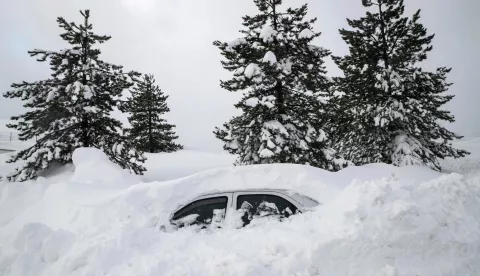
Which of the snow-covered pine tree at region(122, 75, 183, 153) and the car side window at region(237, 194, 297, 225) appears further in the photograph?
the snow-covered pine tree at region(122, 75, 183, 153)

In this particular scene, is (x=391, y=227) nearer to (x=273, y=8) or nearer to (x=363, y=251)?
(x=363, y=251)

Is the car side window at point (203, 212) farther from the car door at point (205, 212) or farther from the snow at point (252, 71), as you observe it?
the snow at point (252, 71)

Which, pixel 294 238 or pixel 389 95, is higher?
pixel 389 95

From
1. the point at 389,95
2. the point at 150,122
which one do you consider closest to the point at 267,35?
the point at 389,95

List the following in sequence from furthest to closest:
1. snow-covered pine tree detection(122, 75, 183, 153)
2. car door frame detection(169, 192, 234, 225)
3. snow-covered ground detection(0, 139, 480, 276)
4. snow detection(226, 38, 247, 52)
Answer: snow-covered pine tree detection(122, 75, 183, 153) < snow detection(226, 38, 247, 52) < car door frame detection(169, 192, 234, 225) < snow-covered ground detection(0, 139, 480, 276)

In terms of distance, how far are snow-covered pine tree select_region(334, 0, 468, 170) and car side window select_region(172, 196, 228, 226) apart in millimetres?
11277

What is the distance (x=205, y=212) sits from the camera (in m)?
4.57

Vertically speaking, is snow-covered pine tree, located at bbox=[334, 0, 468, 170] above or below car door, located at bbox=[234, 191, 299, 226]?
above

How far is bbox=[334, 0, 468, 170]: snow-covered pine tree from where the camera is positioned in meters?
13.7

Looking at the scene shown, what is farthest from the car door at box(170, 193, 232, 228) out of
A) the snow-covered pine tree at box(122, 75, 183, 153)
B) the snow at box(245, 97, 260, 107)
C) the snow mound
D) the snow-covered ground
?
the snow-covered pine tree at box(122, 75, 183, 153)

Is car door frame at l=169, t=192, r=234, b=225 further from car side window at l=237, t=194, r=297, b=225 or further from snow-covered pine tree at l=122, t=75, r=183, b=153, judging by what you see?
snow-covered pine tree at l=122, t=75, r=183, b=153

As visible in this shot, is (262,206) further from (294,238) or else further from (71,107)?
(71,107)

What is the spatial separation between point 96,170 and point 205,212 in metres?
6.70

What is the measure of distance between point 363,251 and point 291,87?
34.1ft
